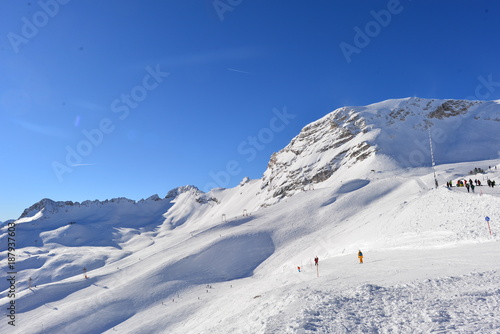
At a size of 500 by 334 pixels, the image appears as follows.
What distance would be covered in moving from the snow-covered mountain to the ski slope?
0.38 feet

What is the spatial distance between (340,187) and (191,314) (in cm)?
4422

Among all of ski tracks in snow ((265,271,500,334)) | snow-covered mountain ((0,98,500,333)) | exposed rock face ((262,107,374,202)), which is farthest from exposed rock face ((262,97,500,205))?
ski tracks in snow ((265,271,500,334))

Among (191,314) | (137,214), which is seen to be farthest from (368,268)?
(137,214)

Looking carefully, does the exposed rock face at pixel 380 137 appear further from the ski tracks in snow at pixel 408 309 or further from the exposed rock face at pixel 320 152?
the ski tracks in snow at pixel 408 309

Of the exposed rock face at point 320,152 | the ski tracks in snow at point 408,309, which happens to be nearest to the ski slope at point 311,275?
the ski tracks in snow at point 408,309

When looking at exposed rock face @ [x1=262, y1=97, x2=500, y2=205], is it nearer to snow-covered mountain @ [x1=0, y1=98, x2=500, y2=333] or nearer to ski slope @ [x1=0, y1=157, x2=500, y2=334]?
snow-covered mountain @ [x1=0, y1=98, x2=500, y2=333]

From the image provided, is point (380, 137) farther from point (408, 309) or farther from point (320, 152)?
point (408, 309)

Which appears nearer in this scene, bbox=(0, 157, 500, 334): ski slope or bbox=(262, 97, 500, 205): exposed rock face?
bbox=(0, 157, 500, 334): ski slope

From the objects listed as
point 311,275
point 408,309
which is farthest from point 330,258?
point 408,309

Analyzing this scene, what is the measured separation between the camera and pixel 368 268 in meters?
17.4

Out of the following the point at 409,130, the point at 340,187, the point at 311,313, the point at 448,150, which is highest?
the point at 409,130

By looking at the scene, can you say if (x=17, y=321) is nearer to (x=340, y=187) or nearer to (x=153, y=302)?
(x=153, y=302)

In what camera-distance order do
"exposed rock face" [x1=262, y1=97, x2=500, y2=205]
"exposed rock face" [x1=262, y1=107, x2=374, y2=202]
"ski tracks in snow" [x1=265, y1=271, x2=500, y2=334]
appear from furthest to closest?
"exposed rock face" [x1=262, y1=107, x2=374, y2=202], "exposed rock face" [x1=262, y1=97, x2=500, y2=205], "ski tracks in snow" [x1=265, y1=271, x2=500, y2=334]

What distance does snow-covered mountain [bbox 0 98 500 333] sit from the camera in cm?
1005
